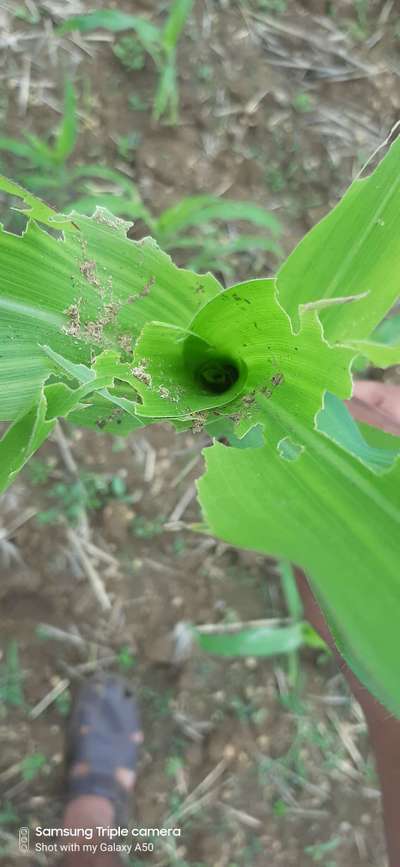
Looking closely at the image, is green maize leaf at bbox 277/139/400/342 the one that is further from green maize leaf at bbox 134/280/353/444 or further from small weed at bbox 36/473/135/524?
small weed at bbox 36/473/135/524

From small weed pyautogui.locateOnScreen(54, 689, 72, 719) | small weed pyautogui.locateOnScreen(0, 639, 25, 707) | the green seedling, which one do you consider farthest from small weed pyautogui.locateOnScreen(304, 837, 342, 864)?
the green seedling

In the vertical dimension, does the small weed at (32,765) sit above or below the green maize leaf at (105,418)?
below

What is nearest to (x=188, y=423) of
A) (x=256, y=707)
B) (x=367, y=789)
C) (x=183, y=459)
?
(x=183, y=459)

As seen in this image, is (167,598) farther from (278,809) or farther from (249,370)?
(249,370)

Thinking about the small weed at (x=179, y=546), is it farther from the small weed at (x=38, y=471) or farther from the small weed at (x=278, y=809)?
the small weed at (x=278, y=809)

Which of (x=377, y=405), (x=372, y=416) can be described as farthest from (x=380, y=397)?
(x=372, y=416)

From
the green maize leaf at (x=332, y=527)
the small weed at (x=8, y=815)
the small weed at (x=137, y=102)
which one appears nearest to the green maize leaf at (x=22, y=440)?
the green maize leaf at (x=332, y=527)

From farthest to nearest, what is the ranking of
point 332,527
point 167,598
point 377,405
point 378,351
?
point 167,598 → point 377,405 → point 378,351 → point 332,527
